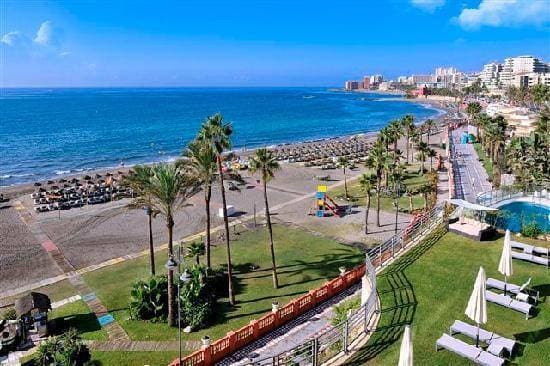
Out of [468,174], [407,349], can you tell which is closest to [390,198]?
[468,174]

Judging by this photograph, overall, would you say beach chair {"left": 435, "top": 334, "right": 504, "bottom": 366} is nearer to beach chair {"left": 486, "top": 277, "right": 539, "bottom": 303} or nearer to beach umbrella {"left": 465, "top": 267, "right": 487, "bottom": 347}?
beach umbrella {"left": 465, "top": 267, "right": 487, "bottom": 347}

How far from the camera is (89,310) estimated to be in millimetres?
21984

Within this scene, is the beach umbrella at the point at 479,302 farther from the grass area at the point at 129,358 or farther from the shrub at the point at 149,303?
the shrub at the point at 149,303

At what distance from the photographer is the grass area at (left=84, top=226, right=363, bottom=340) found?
2038 cm

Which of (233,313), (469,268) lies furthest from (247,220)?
(469,268)

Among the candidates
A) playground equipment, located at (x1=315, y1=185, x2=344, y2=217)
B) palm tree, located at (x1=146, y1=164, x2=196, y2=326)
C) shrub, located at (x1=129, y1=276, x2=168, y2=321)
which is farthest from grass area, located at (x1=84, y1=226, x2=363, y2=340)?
playground equipment, located at (x1=315, y1=185, x2=344, y2=217)

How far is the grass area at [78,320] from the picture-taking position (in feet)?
64.5

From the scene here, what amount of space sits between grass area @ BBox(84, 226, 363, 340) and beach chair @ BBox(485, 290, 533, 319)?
1015 centimetres

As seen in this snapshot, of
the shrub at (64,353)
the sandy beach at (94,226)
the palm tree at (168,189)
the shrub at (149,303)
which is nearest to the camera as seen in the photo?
the shrub at (64,353)

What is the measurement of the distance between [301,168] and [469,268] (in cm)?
4334

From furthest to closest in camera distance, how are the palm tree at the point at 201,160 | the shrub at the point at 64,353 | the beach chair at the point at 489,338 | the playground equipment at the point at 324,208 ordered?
the playground equipment at the point at 324,208 < the palm tree at the point at 201,160 < the shrub at the point at 64,353 < the beach chair at the point at 489,338

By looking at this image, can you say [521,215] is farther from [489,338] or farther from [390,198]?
[489,338]

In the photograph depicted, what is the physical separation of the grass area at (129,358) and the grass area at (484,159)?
4088 cm

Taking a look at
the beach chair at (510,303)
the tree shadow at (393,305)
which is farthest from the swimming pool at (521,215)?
the beach chair at (510,303)
